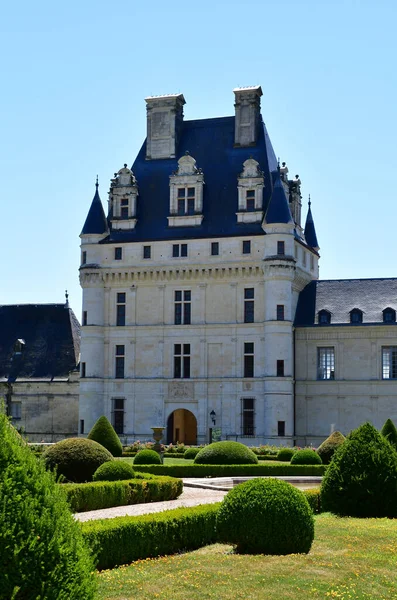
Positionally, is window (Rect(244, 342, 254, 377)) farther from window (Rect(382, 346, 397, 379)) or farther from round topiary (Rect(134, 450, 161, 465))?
round topiary (Rect(134, 450, 161, 465))

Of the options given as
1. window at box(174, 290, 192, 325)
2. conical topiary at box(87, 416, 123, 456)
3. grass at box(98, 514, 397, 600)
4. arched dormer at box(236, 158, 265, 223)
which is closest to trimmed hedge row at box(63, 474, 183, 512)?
grass at box(98, 514, 397, 600)

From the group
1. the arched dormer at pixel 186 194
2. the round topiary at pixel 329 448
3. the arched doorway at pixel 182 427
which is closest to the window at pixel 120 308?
the arched dormer at pixel 186 194

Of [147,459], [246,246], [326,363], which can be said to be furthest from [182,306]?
[147,459]

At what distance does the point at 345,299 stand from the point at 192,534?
39.5 metres

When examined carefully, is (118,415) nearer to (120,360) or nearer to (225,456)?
(120,360)

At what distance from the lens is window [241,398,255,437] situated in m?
53.0

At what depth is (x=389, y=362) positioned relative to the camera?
52750 mm

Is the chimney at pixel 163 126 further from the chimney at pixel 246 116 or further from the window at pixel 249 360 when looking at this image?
the window at pixel 249 360

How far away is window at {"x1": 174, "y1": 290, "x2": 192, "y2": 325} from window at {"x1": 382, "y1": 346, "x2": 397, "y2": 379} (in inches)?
474

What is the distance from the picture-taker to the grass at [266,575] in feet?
41.4

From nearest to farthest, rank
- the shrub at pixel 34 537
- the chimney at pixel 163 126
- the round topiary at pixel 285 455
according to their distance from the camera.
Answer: the shrub at pixel 34 537 < the round topiary at pixel 285 455 < the chimney at pixel 163 126

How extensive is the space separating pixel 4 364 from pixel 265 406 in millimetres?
19381

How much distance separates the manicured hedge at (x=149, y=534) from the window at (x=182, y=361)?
121 ft

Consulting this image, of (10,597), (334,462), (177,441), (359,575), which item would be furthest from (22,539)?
(177,441)
